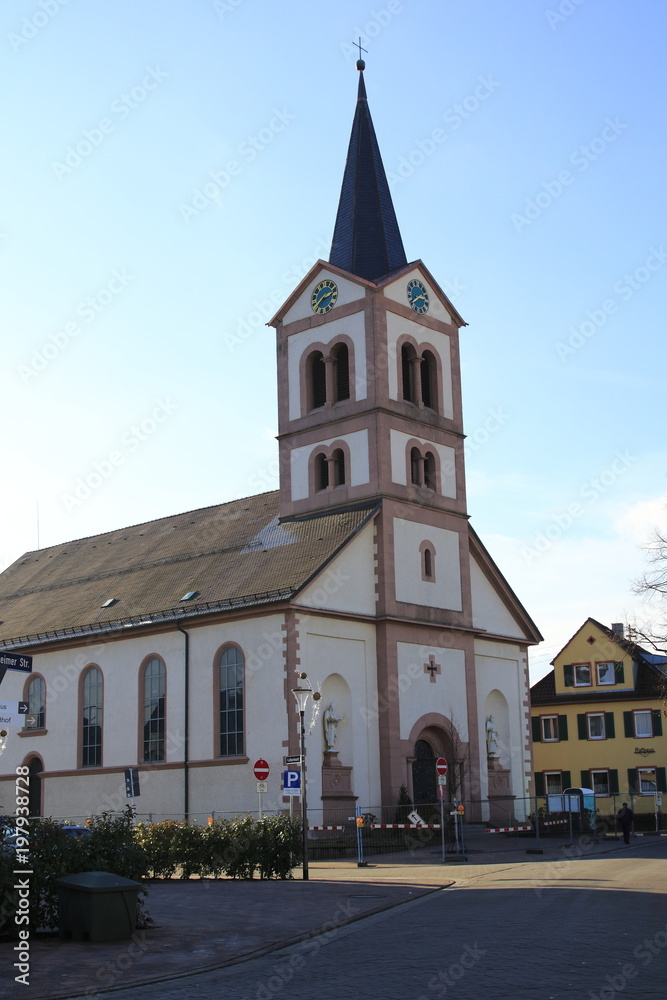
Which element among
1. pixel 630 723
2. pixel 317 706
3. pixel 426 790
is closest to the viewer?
pixel 317 706

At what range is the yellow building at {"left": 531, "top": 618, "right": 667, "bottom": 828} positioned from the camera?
55.4 m

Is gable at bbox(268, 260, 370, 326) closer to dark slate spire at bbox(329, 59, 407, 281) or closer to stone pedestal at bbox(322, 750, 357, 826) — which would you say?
dark slate spire at bbox(329, 59, 407, 281)

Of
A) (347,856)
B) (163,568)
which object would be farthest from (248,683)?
(163,568)

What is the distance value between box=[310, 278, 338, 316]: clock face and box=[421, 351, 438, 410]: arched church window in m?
3.73

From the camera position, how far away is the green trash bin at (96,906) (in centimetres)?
1480

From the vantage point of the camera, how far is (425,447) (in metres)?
41.4

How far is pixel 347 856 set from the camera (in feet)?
110

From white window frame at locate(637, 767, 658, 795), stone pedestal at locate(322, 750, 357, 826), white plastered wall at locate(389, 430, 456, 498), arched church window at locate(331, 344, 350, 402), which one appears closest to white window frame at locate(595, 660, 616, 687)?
white window frame at locate(637, 767, 658, 795)

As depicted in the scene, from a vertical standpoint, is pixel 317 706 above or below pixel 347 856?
above

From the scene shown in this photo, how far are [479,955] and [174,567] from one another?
1245 inches

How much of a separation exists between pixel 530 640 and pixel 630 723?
44.8 feet

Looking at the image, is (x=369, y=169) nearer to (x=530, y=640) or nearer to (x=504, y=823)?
(x=530, y=640)

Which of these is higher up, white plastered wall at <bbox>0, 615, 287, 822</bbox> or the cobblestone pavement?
white plastered wall at <bbox>0, 615, 287, 822</bbox>

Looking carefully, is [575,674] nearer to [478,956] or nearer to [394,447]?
[394,447]
